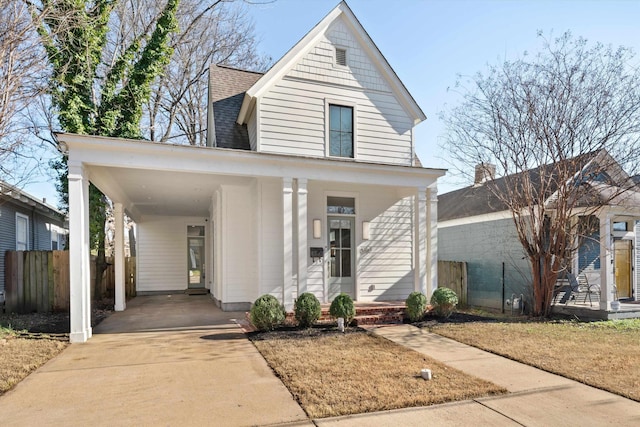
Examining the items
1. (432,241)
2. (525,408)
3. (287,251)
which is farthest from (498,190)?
(525,408)

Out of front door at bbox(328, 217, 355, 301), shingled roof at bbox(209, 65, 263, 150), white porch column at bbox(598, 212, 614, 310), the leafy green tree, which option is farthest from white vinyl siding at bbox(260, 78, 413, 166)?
white porch column at bbox(598, 212, 614, 310)

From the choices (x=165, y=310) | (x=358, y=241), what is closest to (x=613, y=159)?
(x=358, y=241)

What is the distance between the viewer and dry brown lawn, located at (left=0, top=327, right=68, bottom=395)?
459 centimetres

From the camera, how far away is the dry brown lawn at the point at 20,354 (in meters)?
4.59

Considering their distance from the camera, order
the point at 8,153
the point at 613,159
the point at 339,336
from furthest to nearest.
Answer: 1. the point at 8,153
2. the point at 613,159
3. the point at 339,336

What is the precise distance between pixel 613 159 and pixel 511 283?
14.1 feet

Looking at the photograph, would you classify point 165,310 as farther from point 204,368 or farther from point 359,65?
point 359,65

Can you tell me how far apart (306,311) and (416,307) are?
8.01ft

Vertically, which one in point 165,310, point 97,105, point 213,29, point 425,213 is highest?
point 213,29

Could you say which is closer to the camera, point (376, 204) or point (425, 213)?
point (425, 213)

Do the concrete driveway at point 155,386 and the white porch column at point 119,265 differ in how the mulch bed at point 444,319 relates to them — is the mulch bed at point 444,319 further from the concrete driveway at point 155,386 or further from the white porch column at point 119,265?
the white porch column at point 119,265

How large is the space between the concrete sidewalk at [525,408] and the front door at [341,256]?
196 inches

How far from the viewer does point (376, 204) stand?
33.8 feet

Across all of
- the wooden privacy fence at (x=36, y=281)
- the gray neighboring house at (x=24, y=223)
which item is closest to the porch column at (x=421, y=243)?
the wooden privacy fence at (x=36, y=281)
